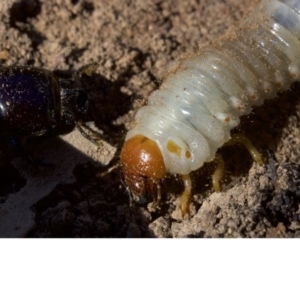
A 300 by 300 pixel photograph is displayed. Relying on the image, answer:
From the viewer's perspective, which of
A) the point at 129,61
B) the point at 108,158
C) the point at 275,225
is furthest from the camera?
the point at 129,61

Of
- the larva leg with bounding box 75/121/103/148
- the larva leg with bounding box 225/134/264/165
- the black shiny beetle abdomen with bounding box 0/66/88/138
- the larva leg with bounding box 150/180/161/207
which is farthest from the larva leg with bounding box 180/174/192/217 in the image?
the black shiny beetle abdomen with bounding box 0/66/88/138

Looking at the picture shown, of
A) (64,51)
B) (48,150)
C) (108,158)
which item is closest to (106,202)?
(108,158)

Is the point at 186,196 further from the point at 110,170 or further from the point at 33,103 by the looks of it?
the point at 33,103

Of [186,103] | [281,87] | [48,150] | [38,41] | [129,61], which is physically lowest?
[48,150]

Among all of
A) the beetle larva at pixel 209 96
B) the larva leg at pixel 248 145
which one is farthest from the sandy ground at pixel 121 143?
the beetle larva at pixel 209 96

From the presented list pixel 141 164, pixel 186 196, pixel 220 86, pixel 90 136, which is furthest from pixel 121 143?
pixel 220 86

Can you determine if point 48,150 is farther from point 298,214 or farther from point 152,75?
point 298,214

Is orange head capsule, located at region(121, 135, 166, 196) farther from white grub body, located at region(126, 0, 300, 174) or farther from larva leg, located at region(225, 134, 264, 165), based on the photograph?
larva leg, located at region(225, 134, 264, 165)

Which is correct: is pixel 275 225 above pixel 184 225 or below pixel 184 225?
above
